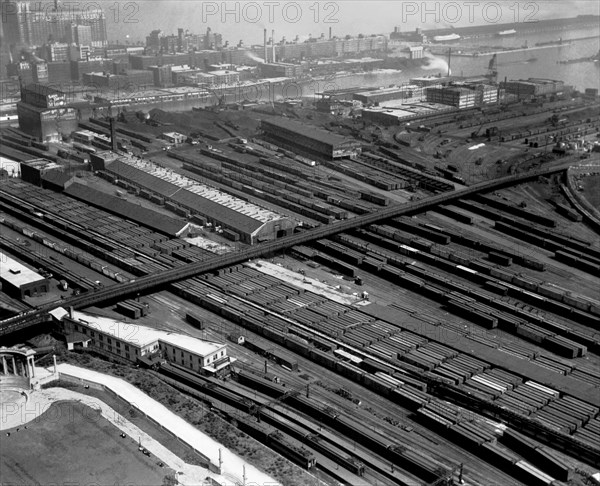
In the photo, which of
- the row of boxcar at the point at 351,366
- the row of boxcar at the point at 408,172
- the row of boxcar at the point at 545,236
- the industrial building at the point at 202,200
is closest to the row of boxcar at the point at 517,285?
the industrial building at the point at 202,200

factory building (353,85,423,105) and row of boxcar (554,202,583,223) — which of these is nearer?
row of boxcar (554,202,583,223)

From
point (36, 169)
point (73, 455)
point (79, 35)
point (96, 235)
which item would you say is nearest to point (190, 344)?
point (73, 455)

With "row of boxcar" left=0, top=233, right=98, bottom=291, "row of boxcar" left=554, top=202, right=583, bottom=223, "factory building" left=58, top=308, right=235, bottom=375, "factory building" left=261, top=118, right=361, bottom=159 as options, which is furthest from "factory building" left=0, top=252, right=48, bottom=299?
"row of boxcar" left=554, top=202, right=583, bottom=223

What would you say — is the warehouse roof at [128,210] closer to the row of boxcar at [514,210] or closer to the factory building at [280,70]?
the row of boxcar at [514,210]

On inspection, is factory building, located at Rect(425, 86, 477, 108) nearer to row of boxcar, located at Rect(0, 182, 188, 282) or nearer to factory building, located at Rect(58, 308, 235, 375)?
row of boxcar, located at Rect(0, 182, 188, 282)

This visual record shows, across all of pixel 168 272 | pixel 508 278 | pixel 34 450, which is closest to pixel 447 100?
pixel 508 278

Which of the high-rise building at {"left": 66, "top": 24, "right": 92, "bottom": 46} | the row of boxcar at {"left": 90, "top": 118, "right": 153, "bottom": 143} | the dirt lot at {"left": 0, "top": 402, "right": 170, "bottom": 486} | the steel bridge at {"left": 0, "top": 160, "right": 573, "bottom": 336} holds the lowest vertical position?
the dirt lot at {"left": 0, "top": 402, "right": 170, "bottom": 486}
